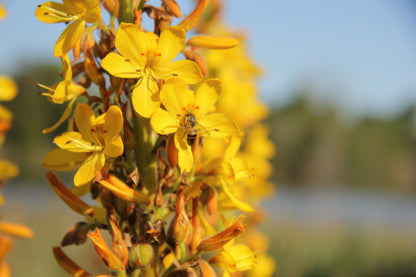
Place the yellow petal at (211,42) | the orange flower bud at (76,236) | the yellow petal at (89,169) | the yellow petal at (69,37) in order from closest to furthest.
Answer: the yellow petal at (89,169) → the yellow petal at (69,37) → the orange flower bud at (76,236) → the yellow petal at (211,42)

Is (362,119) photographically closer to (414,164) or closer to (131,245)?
(414,164)

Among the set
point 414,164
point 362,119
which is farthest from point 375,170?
point 362,119

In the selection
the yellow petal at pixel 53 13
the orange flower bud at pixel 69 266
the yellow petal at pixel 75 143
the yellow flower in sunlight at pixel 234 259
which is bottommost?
the orange flower bud at pixel 69 266

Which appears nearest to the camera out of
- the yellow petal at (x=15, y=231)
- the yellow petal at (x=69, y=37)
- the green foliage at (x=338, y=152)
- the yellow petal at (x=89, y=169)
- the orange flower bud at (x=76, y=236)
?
the yellow petal at (x=89, y=169)

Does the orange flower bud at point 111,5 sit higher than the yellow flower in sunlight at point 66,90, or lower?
higher

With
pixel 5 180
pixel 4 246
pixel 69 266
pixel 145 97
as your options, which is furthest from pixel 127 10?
pixel 5 180

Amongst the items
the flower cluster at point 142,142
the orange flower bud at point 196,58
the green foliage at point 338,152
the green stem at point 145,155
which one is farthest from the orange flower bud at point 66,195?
the green foliage at point 338,152

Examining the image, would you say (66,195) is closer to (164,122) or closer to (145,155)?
(145,155)

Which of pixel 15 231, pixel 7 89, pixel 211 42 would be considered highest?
pixel 211 42

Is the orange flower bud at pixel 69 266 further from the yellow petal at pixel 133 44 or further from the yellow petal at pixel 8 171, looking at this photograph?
the yellow petal at pixel 8 171
